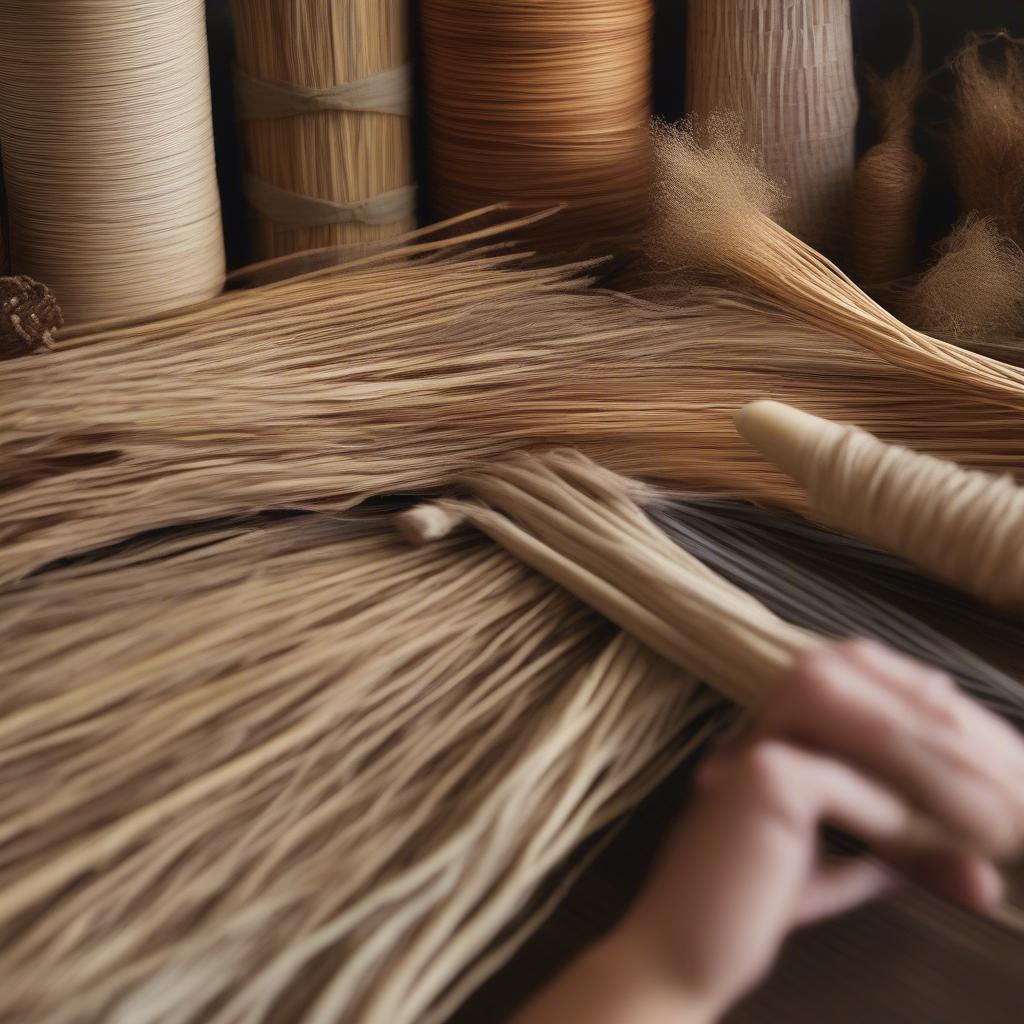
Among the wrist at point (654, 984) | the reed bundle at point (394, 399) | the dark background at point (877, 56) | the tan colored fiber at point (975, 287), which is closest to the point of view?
the wrist at point (654, 984)

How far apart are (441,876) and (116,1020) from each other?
15cm

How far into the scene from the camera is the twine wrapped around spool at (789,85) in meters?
1.08

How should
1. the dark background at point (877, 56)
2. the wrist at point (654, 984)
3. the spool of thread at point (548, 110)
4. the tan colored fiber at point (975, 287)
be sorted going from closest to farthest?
1. the wrist at point (654, 984)
2. the tan colored fiber at point (975, 287)
3. the spool of thread at point (548, 110)
4. the dark background at point (877, 56)

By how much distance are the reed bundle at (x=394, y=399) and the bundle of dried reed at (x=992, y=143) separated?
0.24 metres

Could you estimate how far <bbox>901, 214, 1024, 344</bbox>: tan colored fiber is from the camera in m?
0.94

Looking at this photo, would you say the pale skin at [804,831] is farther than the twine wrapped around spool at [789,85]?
No

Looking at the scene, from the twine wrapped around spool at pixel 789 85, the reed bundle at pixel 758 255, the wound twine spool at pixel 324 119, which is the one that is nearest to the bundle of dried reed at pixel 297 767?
the reed bundle at pixel 758 255

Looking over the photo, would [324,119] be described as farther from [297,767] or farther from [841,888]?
[841,888]

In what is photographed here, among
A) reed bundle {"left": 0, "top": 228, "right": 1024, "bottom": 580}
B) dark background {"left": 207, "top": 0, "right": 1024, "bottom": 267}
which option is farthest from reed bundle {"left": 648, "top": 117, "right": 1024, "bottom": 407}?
dark background {"left": 207, "top": 0, "right": 1024, "bottom": 267}

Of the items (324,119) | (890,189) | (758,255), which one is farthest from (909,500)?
(324,119)

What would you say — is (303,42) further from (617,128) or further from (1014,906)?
(1014,906)

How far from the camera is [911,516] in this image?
0.66 meters

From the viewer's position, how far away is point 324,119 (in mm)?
1069

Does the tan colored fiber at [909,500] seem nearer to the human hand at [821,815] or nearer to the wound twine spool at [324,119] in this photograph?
the human hand at [821,815]
